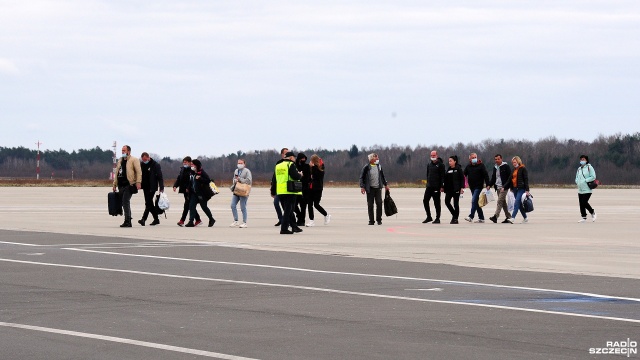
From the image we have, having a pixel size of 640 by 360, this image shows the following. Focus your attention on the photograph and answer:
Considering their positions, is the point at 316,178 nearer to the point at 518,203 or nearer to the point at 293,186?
the point at 293,186

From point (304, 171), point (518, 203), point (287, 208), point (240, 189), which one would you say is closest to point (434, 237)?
point (287, 208)

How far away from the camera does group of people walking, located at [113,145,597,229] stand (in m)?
25.1

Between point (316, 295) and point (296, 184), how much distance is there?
11.5 meters

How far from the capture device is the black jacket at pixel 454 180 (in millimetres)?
28781

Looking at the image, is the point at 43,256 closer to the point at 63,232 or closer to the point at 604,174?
the point at 63,232

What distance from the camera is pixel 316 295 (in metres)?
13.1

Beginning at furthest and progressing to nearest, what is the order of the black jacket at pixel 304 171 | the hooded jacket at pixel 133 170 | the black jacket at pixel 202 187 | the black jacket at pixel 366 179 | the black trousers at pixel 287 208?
the black jacket at pixel 366 179
the black jacket at pixel 202 187
the black jacket at pixel 304 171
the hooded jacket at pixel 133 170
the black trousers at pixel 287 208

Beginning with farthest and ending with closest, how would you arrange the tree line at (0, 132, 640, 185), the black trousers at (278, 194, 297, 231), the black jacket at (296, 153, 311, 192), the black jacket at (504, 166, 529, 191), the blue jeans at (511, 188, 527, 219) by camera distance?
the tree line at (0, 132, 640, 185), the blue jeans at (511, 188, 527, 219), the black jacket at (504, 166, 529, 191), the black jacket at (296, 153, 311, 192), the black trousers at (278, 194, 297, 231)

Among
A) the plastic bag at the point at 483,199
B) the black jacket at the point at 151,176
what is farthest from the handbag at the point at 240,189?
the plastic bag at the point at 483,199

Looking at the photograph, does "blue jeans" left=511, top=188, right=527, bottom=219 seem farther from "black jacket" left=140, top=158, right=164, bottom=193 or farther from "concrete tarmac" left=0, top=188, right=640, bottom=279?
"black jacket" left=140, top=158, right=164, bottom=193

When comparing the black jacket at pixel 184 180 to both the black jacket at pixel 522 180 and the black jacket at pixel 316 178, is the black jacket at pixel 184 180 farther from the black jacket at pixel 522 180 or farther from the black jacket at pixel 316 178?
the black jacket at pixel 522 180

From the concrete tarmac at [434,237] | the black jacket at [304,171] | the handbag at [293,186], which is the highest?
the black jacket at [304,171]

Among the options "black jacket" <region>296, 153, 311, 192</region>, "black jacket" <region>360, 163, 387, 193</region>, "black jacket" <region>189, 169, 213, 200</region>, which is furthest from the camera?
"black jacket" <region>360, 163, 387, 193</region>

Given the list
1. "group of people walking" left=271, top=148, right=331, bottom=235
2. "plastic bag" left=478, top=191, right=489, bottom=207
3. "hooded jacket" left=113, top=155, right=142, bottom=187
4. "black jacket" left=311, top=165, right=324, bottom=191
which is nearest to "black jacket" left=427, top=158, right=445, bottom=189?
"plastic bag" left=478, top=191, right=489, bottom=207
